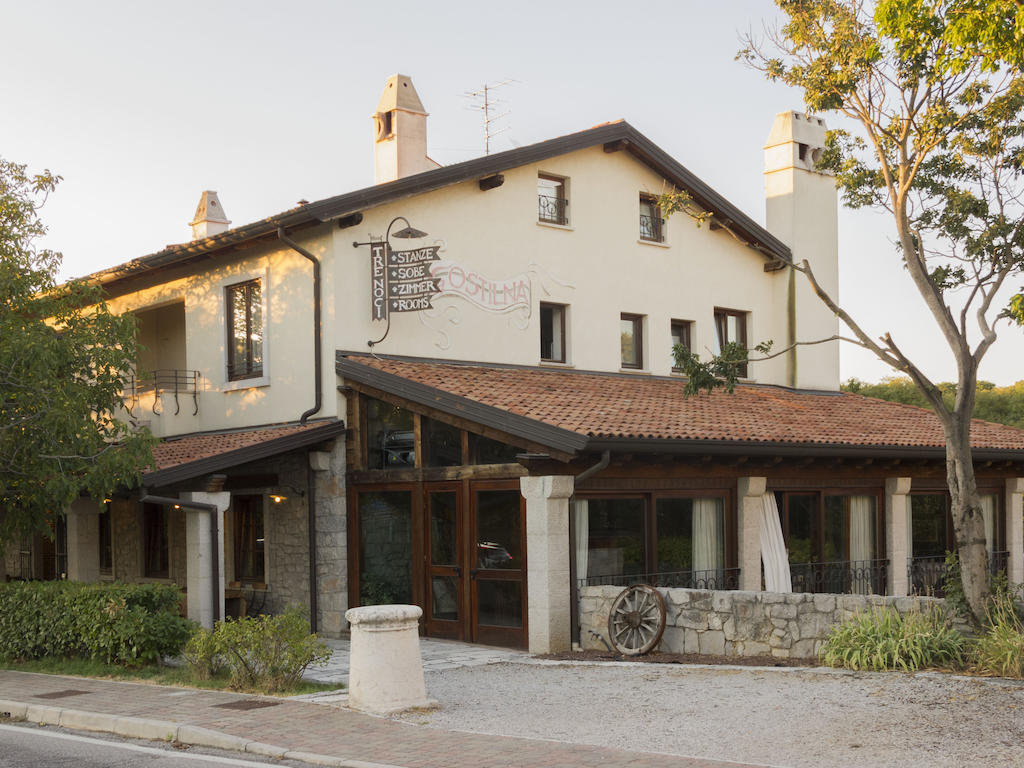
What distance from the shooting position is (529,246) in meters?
19.5

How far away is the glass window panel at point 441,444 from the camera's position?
1566 cm

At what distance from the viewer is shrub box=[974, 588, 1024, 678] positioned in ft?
33.0

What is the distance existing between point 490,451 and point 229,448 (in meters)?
3.96

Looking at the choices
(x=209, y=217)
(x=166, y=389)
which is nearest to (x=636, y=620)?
(x=166, y=389)

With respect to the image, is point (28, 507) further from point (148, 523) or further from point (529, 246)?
point (529, 246)

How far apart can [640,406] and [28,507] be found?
8.61 m

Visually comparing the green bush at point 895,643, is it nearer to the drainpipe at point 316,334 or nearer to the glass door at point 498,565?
the glass door at point 498,565

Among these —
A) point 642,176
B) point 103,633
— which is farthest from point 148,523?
point 642,176

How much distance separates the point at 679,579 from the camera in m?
15.8

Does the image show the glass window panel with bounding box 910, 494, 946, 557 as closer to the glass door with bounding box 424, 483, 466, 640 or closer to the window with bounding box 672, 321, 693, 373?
the window with bounding box 672, 321, 693, 373

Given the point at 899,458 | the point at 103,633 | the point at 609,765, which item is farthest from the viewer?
the point at 899,458

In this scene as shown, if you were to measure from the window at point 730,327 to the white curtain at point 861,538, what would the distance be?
14.4 feet

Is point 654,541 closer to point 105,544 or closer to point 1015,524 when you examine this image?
point 1015,524

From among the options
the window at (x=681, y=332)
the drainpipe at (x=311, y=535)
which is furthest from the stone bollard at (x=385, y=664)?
the window at (x=681, y=332)
